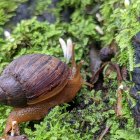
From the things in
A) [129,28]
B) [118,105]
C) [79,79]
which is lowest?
[118,105]

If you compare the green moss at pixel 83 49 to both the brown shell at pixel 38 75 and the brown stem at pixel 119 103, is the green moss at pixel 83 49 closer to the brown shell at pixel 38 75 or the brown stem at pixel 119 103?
the brown stem at pixel 119 103

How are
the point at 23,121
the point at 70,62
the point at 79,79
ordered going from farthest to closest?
1. the point at 70,62
2. the point at 79,79
3. the point at 23,121

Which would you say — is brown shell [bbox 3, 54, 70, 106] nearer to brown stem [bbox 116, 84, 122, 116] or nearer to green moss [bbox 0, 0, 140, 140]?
green moss [bbox 0, 0, 140, 140]

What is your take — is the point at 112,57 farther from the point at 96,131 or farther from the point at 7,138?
the point at 7,138

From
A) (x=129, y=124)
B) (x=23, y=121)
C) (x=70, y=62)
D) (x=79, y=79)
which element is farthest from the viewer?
(x=70, y=62)

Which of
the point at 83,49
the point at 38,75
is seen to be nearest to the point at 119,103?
the point at 38,75

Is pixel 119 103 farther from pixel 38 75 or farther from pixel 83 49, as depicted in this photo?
pixel 83 49

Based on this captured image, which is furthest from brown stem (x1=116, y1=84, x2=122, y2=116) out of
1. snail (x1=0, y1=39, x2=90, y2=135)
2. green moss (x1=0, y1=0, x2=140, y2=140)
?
snail (x1=0, y1=39, x2=90, y2=135)

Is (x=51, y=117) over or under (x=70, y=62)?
under

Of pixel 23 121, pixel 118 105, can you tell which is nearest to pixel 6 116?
pixel 23 121

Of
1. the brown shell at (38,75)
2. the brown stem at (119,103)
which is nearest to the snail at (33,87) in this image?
the brown shell at (38,75)
